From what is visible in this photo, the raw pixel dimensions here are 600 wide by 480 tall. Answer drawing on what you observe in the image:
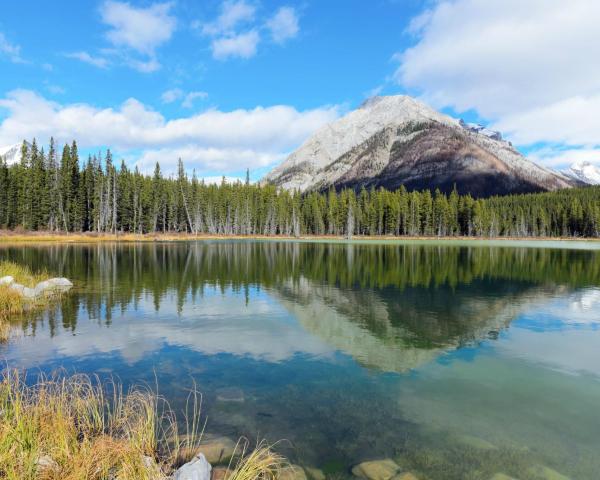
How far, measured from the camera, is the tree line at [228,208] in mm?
103812

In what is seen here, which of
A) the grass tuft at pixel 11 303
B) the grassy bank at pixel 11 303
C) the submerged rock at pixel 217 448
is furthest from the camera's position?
the grassy bank at pixel 11 303

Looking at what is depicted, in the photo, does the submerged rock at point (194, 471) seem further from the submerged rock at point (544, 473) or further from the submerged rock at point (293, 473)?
the submerged rock at point (544, 473)

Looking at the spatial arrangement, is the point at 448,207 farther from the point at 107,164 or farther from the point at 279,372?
the point at 279,372

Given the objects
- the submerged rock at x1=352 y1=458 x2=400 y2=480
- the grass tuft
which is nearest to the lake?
the submerged rock at x1=352 y1=458 x2=400 y2=480

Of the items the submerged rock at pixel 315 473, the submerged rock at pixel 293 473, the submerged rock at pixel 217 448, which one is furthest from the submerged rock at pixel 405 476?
the submerged rock at pixel 217 448

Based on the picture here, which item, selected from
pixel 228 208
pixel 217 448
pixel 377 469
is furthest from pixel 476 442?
pixel 228 208

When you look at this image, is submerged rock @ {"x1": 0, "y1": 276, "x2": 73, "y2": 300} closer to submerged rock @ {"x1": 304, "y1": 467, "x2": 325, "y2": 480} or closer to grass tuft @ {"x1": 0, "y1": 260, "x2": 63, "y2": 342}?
grass tuft @ {"x1": 0, "y1": 260, "x2": 63, "y2": 342}

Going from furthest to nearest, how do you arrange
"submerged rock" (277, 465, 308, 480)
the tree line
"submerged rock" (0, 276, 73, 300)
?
1. the tree line
2. "submerged rock" (0, 276, 73, 300)
3. "submerged rock" (277, 465, 308, 480)

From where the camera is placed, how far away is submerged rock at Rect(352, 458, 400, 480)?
793 cm

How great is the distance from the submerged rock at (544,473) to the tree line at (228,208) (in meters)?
113

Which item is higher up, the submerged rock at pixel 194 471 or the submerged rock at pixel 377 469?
Answer: the submerged rock at pixel 194 471

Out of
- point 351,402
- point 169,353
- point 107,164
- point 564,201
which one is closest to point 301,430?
point 351,402

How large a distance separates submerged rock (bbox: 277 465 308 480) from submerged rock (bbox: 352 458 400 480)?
103cm

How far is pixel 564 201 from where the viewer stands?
185250mm
